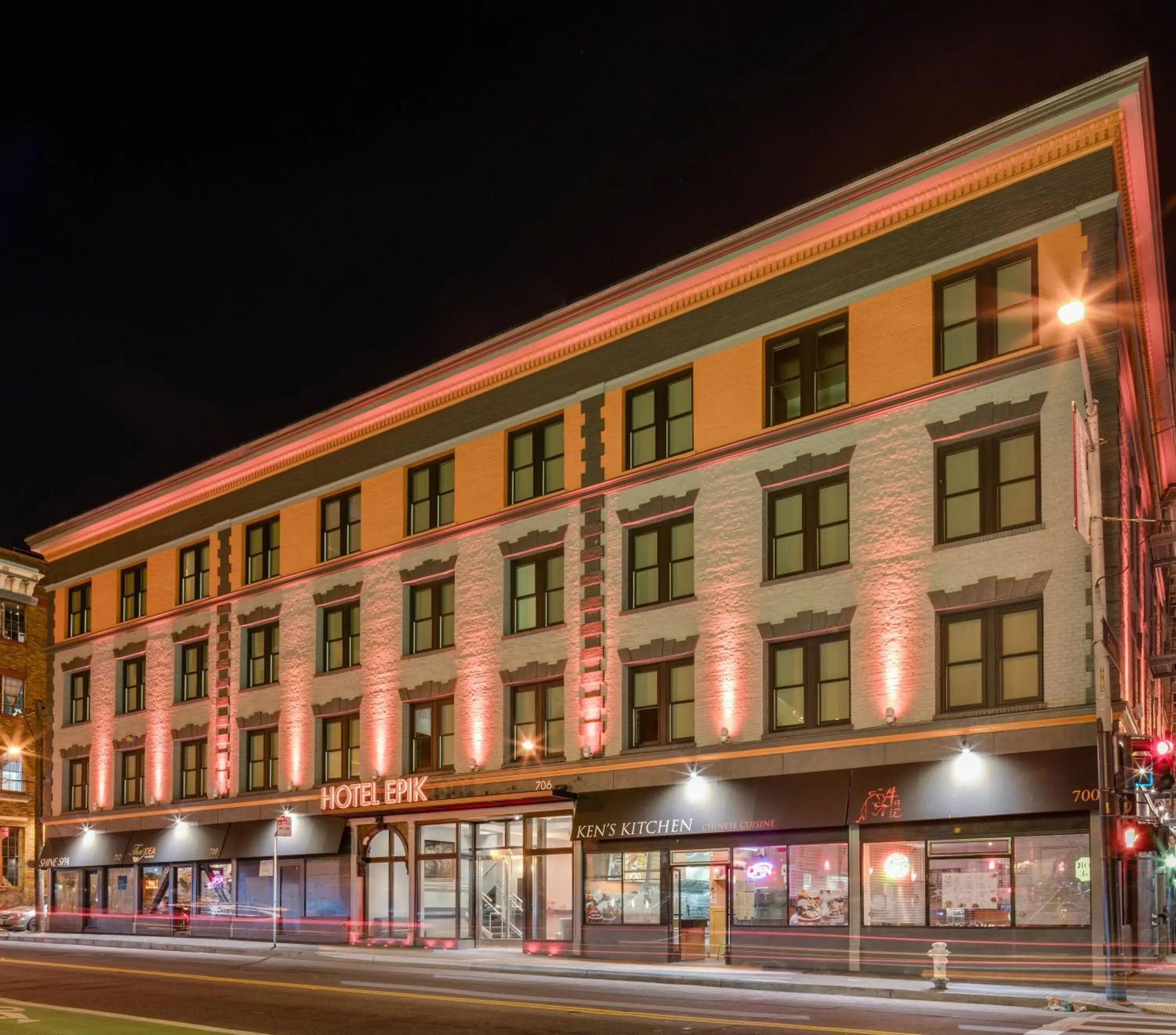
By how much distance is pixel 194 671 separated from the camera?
4556cm

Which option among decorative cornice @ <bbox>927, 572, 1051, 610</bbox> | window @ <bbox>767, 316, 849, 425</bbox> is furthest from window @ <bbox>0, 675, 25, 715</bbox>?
decorative cornice @ <bbox>927, 572, 1051, 610</bbox>

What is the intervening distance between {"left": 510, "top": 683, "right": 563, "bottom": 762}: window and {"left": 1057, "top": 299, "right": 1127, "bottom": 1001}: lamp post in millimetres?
13947

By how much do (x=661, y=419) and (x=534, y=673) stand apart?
23.3ft

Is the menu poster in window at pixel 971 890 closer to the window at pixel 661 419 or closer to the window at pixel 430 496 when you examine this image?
the window at pixel 661 419

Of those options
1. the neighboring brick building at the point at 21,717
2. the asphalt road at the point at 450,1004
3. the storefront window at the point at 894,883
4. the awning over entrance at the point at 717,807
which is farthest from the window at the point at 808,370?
the neighboring brick building at the point at 21,717

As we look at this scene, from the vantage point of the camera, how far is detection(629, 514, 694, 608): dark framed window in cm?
3158

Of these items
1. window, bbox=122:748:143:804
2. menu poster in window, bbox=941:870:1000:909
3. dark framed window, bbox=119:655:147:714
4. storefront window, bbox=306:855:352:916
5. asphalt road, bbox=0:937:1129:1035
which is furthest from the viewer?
dark framed window, bbox=119:655:147:714

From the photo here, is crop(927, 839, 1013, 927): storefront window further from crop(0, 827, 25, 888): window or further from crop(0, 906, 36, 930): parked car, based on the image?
crop(0, 827, 25, 888): window

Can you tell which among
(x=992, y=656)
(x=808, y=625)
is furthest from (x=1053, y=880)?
(x=808, y=625)

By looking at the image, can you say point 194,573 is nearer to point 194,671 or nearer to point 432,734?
point 194,671

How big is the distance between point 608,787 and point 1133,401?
14.7 metres

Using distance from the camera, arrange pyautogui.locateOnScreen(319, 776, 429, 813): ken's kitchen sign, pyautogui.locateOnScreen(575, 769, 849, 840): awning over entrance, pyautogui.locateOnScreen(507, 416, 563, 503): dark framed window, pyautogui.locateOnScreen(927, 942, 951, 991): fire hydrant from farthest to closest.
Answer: pyautogui.locateOnScreen(319, 776, 429, 813): ken's kitchen sign < pyautogui.locateOnScreen(507, 416, 563, 503): dark framed window < pyautogui.locateOnScreen(575, 769, 849, 840): awning over entrance < pyautogui.locateOnScreen(927, 942, 951, 991): fire hydrant

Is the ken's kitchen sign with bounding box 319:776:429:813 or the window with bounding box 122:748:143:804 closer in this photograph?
the ken's kitchen sign with bounding box 319:776:429:813

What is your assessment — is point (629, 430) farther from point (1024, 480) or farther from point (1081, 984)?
point (1081, 984)
